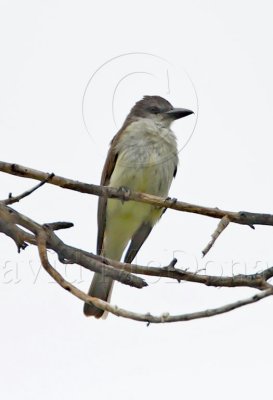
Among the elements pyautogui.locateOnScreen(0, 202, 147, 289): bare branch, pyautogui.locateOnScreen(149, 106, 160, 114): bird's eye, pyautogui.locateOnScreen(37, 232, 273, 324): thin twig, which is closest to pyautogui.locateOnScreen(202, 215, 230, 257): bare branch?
pyautogui.locateOnScreen(0, 202, 147, 289): bare branch

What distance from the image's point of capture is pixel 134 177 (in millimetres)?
7633

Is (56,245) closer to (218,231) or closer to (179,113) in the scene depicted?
(218,231)

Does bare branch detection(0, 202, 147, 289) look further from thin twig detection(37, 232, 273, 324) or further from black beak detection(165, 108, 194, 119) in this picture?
black beak detection(165, 108, 194, 119)

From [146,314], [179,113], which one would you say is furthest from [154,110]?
[146,314]

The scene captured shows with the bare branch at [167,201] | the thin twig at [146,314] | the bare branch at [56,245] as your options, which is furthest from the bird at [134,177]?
the thin twig at [146,314]

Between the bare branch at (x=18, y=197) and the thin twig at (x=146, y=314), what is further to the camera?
the bare branch at (x=18, y=197)

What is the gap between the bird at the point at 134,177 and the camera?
7.70 meters

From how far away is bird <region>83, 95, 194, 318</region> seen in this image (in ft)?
25.3

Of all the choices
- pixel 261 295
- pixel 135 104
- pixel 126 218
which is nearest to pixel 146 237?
pixel 126 218

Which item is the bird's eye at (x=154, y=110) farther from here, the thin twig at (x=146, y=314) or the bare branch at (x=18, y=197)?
the thin twig at (x=146, y=314)

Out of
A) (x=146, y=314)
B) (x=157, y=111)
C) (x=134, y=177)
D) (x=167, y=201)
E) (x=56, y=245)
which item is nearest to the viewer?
(x=146, y=314)

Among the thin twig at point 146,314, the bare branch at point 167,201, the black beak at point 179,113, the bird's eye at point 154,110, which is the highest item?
the bird's eye at point 154,110

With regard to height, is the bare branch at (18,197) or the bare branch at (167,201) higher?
the bare branch at (167,201)

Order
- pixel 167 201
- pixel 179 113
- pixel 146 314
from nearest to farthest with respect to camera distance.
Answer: pixel 146 314 < pixel 167 201 < pixel 179 113
